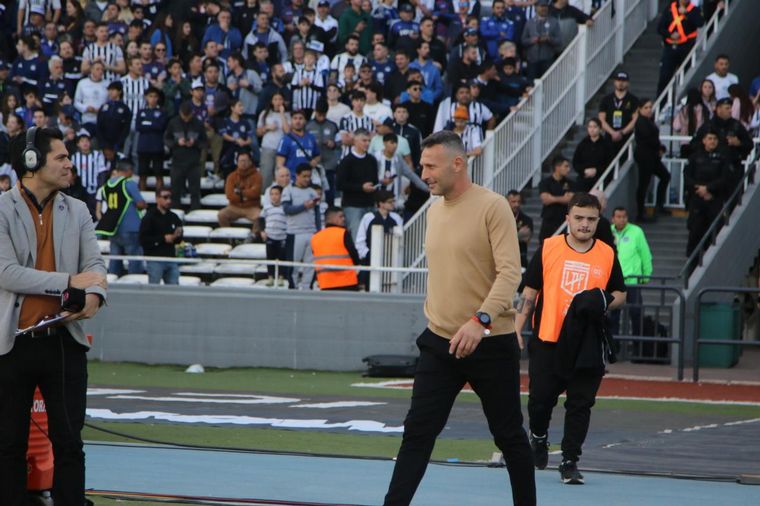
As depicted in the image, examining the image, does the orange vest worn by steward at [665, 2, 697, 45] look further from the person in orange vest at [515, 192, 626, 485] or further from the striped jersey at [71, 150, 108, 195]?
the person in orange vest at [515, 192, 626, 485]

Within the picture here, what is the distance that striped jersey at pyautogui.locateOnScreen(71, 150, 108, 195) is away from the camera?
2327 centimetres

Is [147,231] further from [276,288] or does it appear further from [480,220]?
[480,220]

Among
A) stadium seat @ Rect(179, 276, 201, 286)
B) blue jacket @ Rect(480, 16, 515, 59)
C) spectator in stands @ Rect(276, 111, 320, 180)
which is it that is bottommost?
stadium seat @ Rect(179, 276, 201, 286)

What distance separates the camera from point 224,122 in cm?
2378

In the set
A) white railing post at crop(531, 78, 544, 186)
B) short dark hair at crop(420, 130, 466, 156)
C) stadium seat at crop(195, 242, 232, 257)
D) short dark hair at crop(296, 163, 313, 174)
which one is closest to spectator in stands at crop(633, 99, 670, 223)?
white railing post at crop(531, 78, 544, 186)

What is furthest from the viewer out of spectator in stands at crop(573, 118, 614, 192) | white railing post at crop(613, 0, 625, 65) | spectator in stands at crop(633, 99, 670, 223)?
white railing post at crop(613, 0, 625, 65)

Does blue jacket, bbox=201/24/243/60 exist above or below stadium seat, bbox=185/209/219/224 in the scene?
above

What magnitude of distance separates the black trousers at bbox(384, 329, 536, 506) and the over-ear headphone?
222 cm

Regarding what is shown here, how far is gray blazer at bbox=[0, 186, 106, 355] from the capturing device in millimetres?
7168

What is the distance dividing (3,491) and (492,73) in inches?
655

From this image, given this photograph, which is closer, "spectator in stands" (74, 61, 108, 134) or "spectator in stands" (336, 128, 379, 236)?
"spectator in stands" (336, 128, 379, 236)

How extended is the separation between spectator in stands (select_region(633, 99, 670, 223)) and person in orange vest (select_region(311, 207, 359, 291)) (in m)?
5.11

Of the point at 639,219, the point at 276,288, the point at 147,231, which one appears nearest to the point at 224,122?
the point at 147,231

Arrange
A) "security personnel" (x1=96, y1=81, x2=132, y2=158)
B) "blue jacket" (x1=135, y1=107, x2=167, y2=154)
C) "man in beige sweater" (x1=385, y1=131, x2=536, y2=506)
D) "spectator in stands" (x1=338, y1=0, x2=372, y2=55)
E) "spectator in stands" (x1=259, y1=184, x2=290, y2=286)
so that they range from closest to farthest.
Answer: "man in beige sweater" (x1=385, y1=131, x2=536, y2=506) < "spectator in stands" (x1=259, y1=184, x2=290, y2=286) < "blue jacket" (x1=135, y1=107, x2=167, y2=154) < "security personnel" (x1=96, y1=81, x2=132, y2=158) < "spectator in stands" (x1=338, y1=0, x2=372, y2=55)
